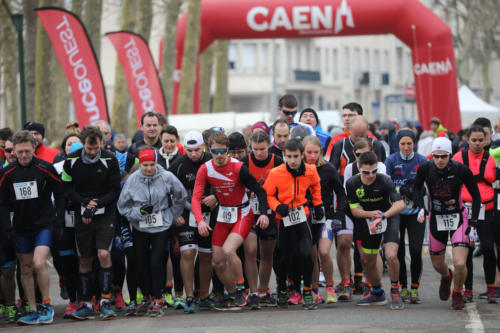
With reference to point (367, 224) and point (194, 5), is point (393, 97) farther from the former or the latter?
point (367, 224)

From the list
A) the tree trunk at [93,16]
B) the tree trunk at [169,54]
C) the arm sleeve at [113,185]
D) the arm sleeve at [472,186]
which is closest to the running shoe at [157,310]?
the arm sleeve at [113,185]

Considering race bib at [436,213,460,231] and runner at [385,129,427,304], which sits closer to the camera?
race bib at [436,213,460,231]

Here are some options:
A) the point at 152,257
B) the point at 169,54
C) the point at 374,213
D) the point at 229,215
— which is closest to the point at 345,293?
the point at 374,213

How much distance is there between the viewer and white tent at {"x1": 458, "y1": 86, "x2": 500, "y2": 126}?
33.7 m

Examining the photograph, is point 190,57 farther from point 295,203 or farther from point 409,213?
point 295,203

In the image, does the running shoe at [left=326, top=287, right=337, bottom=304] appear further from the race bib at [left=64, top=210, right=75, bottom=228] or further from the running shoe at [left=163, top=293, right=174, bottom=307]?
the race bib at [left=64, top=210, right=75, bottom=228]

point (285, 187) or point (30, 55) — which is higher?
point (30, 55)

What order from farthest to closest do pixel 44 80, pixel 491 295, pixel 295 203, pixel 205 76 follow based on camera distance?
pixel 205 76 < pixel 44 80 < pixel 491 295 < pixel 295 203

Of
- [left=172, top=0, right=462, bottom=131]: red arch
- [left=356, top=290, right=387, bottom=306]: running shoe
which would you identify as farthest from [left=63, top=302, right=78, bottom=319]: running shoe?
[left=172, top=0, right=462, bottom=131]: red arch

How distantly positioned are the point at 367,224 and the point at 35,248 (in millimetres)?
3398

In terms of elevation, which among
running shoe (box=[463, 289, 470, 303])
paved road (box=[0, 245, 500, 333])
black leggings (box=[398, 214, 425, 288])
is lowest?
paved road (box=[0, 245, 500, 333])

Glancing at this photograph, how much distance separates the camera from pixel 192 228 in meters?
11.3

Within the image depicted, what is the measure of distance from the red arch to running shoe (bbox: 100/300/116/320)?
17.5 m

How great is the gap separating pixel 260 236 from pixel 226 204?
521 mm
